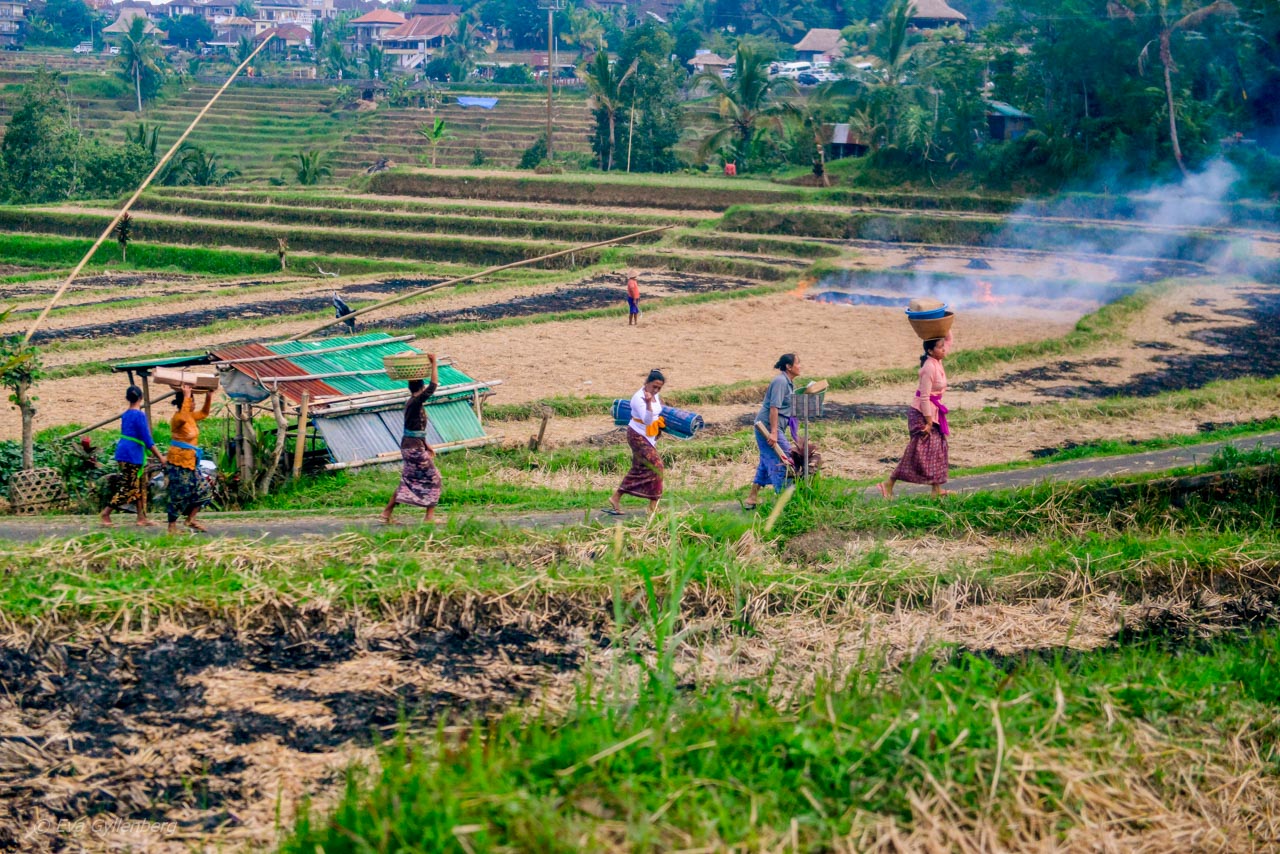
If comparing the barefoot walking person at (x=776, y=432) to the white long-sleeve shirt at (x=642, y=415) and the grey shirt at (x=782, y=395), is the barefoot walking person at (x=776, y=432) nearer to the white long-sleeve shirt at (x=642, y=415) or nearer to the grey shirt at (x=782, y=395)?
the grey shirt at (x=782, y=395)

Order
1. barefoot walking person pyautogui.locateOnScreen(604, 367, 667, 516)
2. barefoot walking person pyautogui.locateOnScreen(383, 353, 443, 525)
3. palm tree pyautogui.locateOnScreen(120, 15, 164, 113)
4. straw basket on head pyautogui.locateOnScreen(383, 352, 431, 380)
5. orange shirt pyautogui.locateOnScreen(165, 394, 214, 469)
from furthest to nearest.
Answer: palm tree pyautogui.locateOnScreen(120, 15, 164, 113) → barefoot walking person pyautogui.locateOnScreen(604, 367, 667, 516) → barefoot walking person pyautogui.locateOnScreen(383, 353, 443, 525) → straw basket on head pyautogui.locateOnScreen(383, 352, 431, 380) → orange shirt pyautogui.locateOnScreen(165, 394, 214, 469)

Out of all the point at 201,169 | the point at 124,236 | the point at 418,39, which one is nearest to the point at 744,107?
the point at 201,169

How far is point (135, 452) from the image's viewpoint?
30.6ft

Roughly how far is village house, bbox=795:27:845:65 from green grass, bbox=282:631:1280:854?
6112cm

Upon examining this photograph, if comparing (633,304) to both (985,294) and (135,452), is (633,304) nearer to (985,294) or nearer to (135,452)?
(985,294)

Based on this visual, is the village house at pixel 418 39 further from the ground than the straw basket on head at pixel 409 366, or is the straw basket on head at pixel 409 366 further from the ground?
the village house at pixel 418 39


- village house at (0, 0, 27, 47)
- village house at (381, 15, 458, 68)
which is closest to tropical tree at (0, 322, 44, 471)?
village house at (381, 15, 458, 68)

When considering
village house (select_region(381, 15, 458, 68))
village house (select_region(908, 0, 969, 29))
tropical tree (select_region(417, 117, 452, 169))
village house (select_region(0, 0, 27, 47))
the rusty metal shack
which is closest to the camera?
the rusty metal shack

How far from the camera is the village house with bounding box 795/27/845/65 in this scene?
63.8 meters

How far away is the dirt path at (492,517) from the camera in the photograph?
8.80 m

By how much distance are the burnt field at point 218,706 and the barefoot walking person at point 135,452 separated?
135 inches

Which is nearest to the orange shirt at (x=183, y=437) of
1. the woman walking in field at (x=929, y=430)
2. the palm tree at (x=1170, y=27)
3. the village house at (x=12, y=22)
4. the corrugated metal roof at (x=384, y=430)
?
the corrugated metal roof at (x=384, y=430)

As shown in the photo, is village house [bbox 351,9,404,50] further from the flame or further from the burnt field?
the burnt field

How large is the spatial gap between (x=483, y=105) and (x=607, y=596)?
2101 inches
